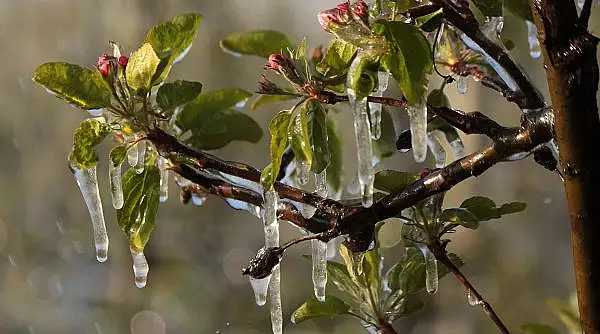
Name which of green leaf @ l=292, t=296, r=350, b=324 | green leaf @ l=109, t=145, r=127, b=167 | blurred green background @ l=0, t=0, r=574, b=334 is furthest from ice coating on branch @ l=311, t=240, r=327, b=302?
blurred green background @ l=0, t=0, r=574, b=334

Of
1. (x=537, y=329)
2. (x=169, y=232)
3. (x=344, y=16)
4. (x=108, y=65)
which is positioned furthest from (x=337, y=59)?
(x=169, y=232)

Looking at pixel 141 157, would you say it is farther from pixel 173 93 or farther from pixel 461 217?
pixel 461 217

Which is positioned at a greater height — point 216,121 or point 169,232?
point 216,121

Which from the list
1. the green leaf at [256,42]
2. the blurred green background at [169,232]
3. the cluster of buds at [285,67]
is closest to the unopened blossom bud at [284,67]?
the cluster of buds at [285,67]

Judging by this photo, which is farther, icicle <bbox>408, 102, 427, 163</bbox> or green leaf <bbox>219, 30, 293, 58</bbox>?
green leaf <bbox>219, 30, 293, 58</bbox>

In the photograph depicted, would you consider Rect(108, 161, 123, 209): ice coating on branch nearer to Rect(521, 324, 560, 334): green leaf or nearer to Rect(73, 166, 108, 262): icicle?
Rect(73, 166, 108, 262): icicle

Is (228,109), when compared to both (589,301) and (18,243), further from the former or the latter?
(18,243)

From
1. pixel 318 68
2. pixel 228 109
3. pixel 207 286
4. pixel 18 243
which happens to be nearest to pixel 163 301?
pixel 207 286

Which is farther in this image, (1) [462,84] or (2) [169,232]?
(2) [169,232]

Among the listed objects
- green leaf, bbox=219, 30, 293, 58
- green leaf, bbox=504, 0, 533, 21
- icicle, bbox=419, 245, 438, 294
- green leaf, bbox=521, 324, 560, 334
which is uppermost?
green leaf, bbox=504, 0, 533, 21
